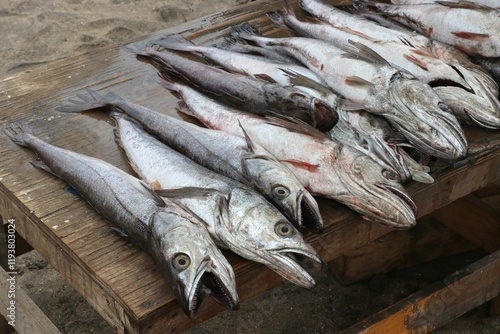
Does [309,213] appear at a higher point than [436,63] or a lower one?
lower

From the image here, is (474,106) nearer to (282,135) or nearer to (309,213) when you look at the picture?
(282,135)

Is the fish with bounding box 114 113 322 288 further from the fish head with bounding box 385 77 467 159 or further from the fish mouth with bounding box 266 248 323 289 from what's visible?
the fish head with bounding box 385 77 467 159

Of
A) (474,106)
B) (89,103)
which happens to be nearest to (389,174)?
(474,106)

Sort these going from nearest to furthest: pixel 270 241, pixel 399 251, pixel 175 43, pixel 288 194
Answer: pixel 270 241 < pixel 288 194 < pixel 175 43 < pixel 399 251

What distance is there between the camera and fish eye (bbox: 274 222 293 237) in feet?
9.21

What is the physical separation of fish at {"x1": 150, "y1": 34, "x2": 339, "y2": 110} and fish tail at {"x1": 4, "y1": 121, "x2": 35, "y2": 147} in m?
1.12

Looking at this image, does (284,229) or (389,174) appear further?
(389,174)

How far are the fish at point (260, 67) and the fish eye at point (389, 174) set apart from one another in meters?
0.42

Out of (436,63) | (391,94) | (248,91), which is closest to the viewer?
(391,94)

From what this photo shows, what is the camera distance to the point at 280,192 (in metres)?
3.06

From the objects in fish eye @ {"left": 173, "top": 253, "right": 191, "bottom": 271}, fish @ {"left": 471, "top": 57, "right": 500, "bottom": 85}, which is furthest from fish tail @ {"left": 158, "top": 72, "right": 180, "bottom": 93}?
fish @ {"left": 471, "top": 57, "right": 500, "bottom": 85}

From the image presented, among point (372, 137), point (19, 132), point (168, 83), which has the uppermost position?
point (372, 137)

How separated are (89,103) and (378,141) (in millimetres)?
1612

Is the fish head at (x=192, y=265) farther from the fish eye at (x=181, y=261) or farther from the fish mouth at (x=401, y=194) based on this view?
the fish mouth at (x=401, y=194)
